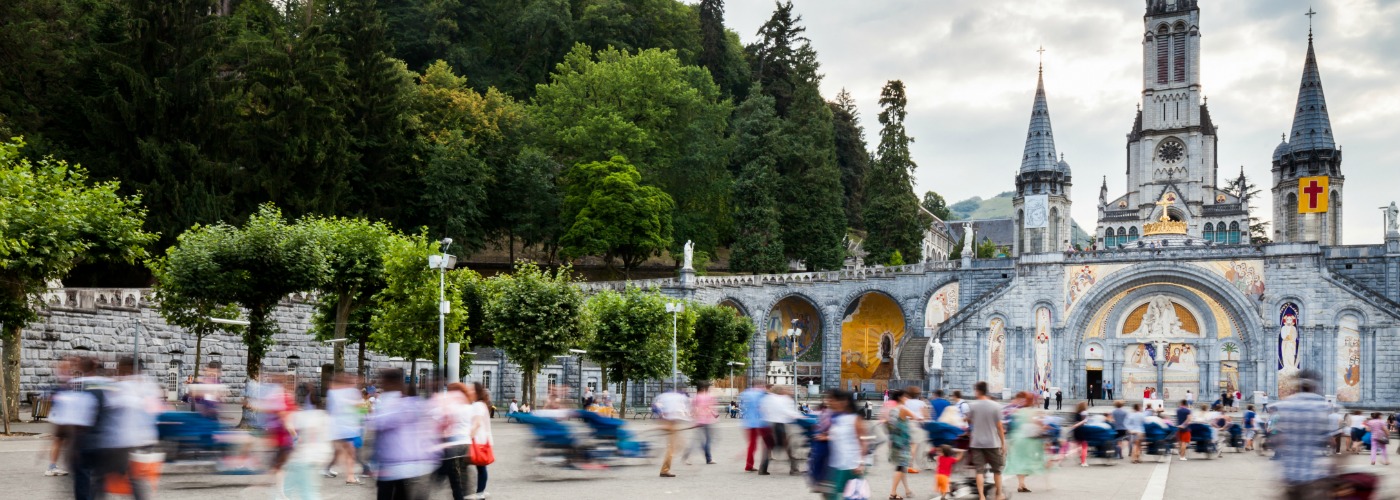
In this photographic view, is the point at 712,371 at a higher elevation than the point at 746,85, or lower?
lower

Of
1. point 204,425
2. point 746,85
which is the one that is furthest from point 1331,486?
point 746,85

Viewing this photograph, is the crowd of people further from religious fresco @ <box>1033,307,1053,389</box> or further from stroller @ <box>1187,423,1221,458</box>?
religious fresco @ <box>1033,307,1053,389</box>

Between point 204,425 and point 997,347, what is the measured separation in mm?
47223

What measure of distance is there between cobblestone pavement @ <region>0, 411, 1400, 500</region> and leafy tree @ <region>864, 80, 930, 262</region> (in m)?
43.9

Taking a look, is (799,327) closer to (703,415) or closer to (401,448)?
(703,415)

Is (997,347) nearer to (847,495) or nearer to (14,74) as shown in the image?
(14,74)

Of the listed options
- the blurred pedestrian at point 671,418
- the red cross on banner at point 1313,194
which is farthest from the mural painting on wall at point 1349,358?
the blurred pedestrian at point 671,418

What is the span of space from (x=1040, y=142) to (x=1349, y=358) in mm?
27605

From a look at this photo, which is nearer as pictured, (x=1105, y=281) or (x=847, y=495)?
(x=847, y=495)

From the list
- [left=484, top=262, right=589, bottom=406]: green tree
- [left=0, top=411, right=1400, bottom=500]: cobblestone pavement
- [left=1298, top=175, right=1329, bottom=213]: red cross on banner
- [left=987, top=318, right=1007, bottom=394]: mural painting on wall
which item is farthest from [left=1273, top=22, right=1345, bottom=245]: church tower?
[left=0, top=411, right=1400, bottom=500]: cobblestone pavement

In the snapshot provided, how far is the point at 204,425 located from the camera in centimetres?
1515

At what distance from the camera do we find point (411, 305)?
116ft

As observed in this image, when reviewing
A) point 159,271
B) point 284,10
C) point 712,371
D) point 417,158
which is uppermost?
point 284,10

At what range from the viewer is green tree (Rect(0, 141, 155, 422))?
25.1 metres
